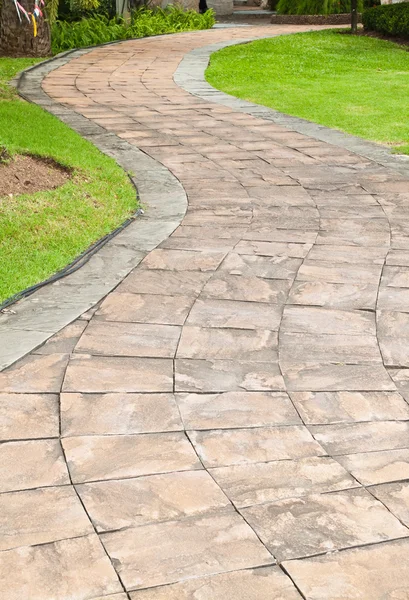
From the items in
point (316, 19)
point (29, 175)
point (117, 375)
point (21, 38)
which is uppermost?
point (21, 38)

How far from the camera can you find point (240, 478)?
309cm

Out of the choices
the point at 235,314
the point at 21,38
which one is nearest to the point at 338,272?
the point at 235,314

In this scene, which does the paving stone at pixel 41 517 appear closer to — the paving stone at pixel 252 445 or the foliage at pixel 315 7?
the paving stone at pixel 252 445

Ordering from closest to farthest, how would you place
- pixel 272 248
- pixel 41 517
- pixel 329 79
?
pixel 41 517
pixel 272 248
pixel 329 79

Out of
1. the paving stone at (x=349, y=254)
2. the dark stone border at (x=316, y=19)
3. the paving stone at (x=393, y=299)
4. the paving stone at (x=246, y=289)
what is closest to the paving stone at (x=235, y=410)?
the paving stone at (x=246, y=289)

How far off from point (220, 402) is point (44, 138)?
5381mm

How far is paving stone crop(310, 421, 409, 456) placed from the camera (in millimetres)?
3334

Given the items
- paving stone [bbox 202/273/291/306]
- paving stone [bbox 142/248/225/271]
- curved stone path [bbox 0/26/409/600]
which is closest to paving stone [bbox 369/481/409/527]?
curved stone path [bbox 0/26/409/600]

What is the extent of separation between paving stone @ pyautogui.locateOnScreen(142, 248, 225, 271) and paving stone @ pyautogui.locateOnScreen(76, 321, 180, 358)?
98 centimetres

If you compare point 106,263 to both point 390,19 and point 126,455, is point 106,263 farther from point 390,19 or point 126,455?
point 390,19

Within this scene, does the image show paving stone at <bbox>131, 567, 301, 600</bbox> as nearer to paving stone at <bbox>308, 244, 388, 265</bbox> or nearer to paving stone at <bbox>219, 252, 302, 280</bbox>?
paving stone at <bbox>219, 252, 302, 280</bbox>

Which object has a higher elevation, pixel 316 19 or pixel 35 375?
pixel 35 375

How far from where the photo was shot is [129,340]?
4.25 metres

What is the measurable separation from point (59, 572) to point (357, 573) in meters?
0.93
